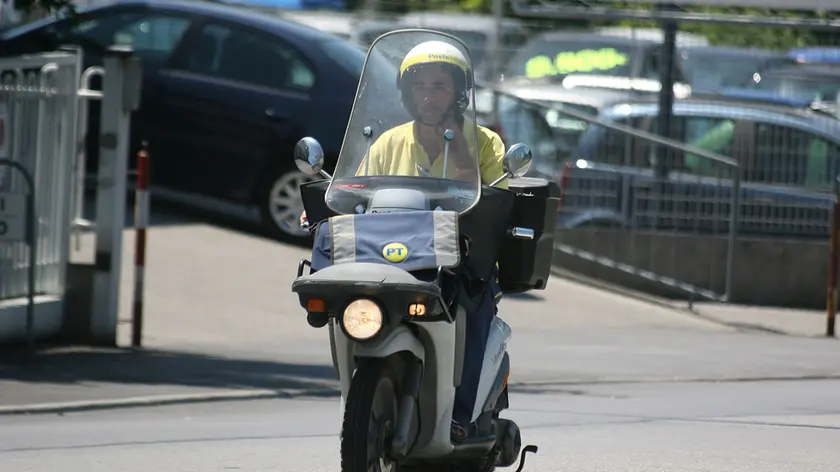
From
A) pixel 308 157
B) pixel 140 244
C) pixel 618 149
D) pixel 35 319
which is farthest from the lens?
pixel 618 149

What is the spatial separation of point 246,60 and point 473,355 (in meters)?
9.33

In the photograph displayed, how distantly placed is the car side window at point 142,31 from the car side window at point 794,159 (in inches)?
214

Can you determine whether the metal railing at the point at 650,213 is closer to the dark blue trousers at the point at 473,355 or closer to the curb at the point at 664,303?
the curb at the point at 664,303

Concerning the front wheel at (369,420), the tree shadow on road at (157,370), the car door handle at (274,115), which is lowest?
the tree shadow on road at (157,370)

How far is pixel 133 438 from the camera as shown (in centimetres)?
834

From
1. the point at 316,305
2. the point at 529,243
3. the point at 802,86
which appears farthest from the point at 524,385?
the point at 802,86

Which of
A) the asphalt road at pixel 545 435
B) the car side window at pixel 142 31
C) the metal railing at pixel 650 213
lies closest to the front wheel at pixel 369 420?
the asphalt road at pixel 545 435

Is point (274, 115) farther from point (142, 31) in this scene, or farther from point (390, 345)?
point (390, 345)

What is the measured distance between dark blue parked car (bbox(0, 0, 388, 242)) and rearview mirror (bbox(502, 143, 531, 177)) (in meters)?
8.76

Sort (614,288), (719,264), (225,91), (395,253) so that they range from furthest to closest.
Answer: (719,264), (614,288), (225,91), (395,253)

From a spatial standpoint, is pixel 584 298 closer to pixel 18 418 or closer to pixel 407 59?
pixel 18 418

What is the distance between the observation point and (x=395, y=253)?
6109 mm

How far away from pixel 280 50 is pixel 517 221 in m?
8.89

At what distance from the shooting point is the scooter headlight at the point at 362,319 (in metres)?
5.93
